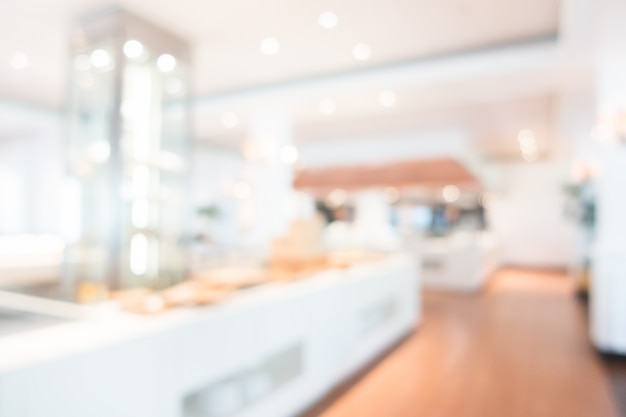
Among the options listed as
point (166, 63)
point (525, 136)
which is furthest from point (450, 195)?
point (166, 63)

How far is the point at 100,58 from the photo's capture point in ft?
14.6

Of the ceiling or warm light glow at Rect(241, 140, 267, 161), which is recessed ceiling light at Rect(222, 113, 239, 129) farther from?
the ceiling

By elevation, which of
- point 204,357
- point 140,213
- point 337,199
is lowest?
point 204,357

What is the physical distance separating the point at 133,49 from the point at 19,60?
2368mm

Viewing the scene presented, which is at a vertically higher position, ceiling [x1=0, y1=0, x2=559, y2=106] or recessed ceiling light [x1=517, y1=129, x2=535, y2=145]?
ceiling [x1=0, y1=0, x2=559, y2=106]

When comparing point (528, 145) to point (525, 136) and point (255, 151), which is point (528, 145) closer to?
point (525, 136)

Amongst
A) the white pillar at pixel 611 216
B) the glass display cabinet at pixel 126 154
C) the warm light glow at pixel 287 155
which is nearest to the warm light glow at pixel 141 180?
the glass display cabinet at pixel 126 154

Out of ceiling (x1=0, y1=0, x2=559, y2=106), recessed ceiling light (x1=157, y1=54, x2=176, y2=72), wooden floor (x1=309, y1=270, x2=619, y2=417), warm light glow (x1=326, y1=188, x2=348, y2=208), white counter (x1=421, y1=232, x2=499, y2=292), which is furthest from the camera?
warm light glow (x1=326, y1=188, x2=348, y2=208)

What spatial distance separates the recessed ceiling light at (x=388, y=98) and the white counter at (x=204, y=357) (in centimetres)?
297

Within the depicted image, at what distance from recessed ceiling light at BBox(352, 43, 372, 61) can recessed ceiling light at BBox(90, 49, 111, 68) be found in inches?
109

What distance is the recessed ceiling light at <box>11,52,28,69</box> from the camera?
17.8ft

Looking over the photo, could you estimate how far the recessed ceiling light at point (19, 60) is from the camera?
17.8 feet

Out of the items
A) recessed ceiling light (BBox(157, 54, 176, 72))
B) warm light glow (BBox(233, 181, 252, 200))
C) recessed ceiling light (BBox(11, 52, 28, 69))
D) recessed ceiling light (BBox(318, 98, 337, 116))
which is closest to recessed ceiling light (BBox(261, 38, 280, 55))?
recessed ceiling light (BBox(157, 54, 176, 72))

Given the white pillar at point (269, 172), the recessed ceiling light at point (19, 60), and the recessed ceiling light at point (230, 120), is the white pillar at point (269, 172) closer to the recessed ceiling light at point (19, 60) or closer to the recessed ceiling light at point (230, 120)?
the recessed ceiling light at point (230, 120)
